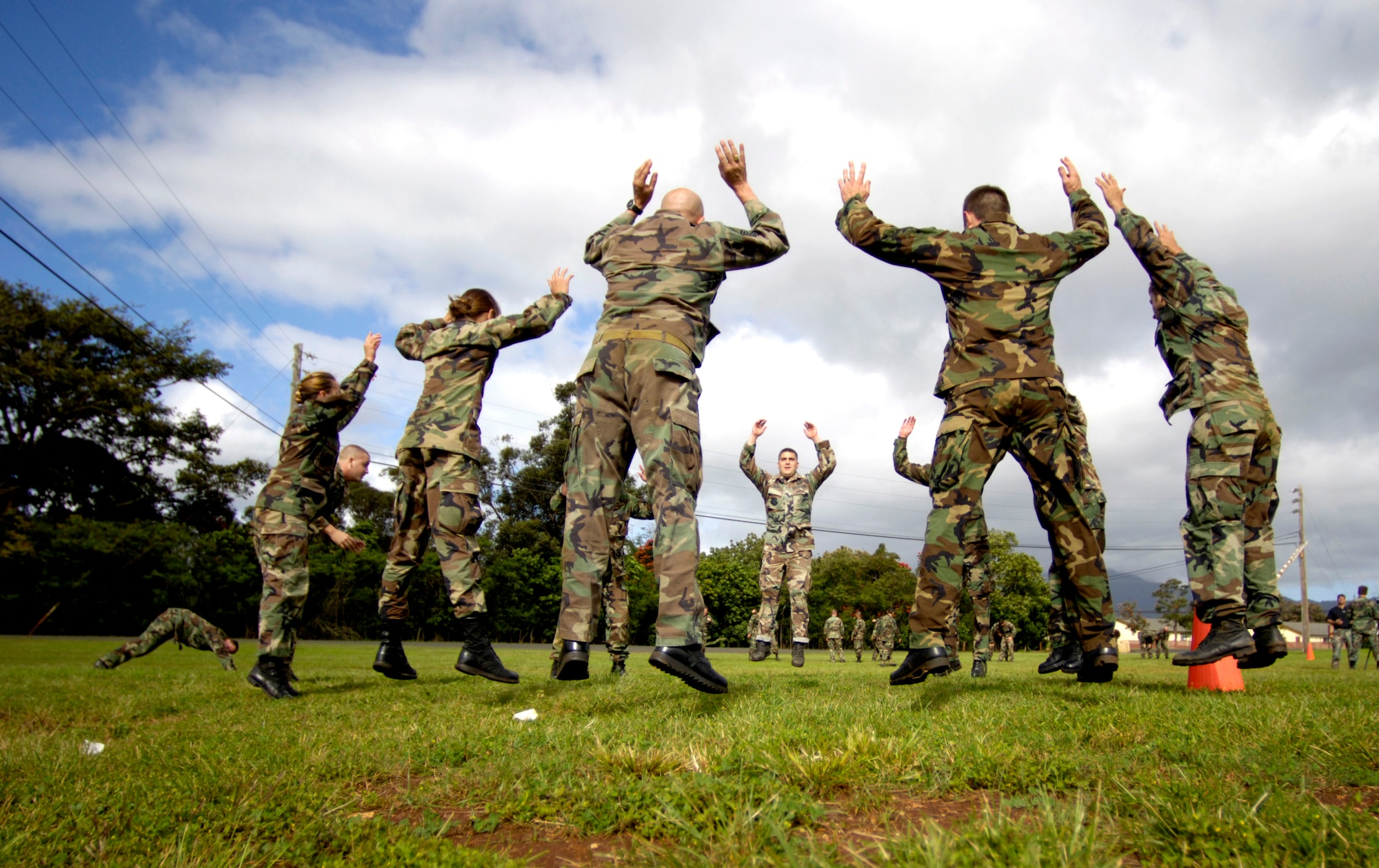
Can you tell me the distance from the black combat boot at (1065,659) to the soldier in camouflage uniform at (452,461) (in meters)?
3.68

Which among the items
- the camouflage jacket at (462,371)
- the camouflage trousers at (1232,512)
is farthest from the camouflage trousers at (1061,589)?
the camouflage jacket at (462,371)

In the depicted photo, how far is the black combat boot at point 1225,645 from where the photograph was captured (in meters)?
4.19

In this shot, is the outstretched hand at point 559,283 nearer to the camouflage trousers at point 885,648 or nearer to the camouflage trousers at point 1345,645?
the camouflage trousers at point 885,648

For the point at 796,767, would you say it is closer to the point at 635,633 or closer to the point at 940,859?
the point at 940,859

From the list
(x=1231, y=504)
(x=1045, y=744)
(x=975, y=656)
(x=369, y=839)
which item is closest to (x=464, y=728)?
(x=369, y=839)

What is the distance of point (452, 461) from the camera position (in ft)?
17.8

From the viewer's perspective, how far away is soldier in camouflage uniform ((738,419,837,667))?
469 inches

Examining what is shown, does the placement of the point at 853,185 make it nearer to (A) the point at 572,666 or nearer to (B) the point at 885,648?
(A) the point at 572,666

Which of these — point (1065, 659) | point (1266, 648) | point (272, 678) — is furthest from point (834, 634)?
point (272, 678)

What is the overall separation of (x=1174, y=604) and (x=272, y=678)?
79876 millimetres

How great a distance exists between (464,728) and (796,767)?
1.73 metres

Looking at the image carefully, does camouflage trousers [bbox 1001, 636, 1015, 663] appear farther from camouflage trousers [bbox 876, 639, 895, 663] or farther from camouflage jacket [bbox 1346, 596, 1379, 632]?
camouflage jacket [bbox 1346, 596, 1379, 632]

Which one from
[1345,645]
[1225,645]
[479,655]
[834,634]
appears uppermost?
[1225,645]

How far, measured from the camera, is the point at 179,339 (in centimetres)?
3875
